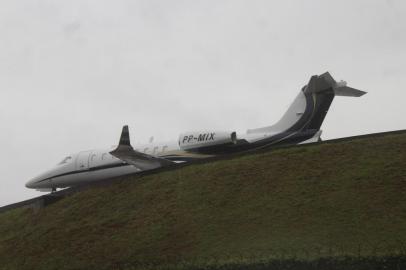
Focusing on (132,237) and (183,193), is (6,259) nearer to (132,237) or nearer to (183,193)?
(132,237)

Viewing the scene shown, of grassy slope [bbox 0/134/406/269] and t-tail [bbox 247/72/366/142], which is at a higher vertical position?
t-tail [bbox 247/72/366/142]

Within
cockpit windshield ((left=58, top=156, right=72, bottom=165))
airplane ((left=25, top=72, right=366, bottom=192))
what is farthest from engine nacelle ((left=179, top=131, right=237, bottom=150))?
cockpit windshield ((left=58, top=156, right=72, bottom=165))

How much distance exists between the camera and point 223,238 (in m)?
18.4

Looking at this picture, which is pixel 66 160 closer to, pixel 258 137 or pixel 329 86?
pixel 258 137

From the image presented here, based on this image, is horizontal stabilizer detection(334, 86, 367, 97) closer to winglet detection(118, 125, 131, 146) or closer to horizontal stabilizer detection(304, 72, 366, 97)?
horizontal stabilizer detection(304, 72, 366, 97)

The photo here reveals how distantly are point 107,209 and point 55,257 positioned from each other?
3.47 m

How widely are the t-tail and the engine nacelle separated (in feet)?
7.10

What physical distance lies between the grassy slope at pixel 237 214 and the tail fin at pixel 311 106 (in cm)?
441

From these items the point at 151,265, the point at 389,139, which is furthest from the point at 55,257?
the point at 389,139

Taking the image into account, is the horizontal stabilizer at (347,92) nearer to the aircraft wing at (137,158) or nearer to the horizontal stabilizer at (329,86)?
the horizontal stabilizer at (329,86)

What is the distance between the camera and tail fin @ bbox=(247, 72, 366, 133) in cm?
2831

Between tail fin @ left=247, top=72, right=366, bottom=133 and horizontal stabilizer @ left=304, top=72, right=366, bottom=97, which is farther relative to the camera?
tail fin @ left=247, top=72, right=366, bottom=133

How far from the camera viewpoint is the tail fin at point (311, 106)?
92.9 feet

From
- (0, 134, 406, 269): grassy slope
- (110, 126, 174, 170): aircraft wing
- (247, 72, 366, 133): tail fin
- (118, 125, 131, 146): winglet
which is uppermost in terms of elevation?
(247, 72, 366, 133): tail fin
